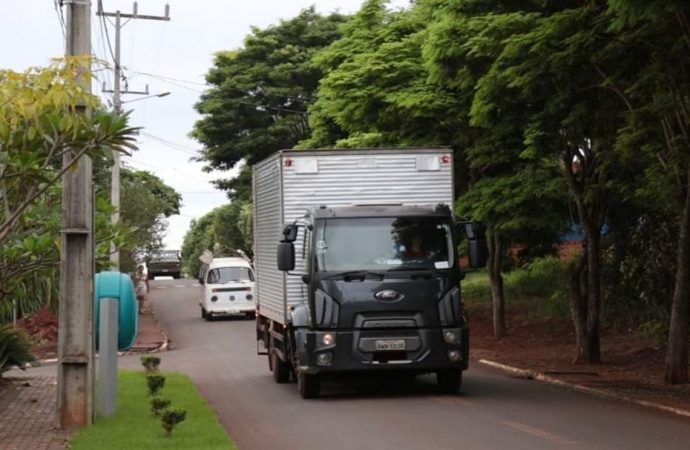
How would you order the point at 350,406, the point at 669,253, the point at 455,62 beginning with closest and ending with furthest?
the point at 350,406 < the point at 455,62 < the point at 669,253

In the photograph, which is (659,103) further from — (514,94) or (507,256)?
(507,256)

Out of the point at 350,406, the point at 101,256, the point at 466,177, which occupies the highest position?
the point at 466,177

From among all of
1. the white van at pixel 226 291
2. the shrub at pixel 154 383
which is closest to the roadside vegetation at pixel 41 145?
the shrub at pixel 154 383

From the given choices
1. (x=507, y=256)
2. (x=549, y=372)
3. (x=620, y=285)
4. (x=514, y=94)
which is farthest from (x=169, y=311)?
(x=514, y=94)

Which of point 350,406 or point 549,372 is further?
point 549,372

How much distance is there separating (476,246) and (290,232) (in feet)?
8.79

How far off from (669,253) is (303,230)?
10.8m

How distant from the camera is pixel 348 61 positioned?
28.5 m

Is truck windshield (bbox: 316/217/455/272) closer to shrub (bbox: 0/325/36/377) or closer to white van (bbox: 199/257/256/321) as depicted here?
shrub (bbox: 0/325/36/377)

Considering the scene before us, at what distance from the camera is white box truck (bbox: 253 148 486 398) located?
1648cm

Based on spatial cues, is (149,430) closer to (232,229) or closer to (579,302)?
(579,302)

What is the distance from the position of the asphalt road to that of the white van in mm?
17019

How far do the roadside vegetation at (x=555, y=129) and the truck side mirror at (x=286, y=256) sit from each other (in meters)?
4.10

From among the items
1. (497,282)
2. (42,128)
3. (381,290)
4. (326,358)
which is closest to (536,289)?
(497,282)
